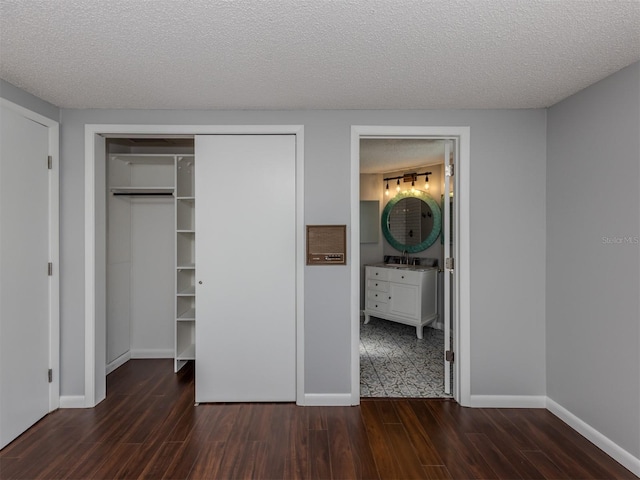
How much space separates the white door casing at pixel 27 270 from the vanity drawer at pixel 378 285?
3.54m

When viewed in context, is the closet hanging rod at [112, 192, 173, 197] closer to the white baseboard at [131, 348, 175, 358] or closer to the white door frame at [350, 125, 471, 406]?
the white baseboard at [131, 348, 175, 358]

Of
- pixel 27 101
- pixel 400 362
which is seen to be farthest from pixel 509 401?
pixel 27 101

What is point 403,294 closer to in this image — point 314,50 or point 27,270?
point 314,50

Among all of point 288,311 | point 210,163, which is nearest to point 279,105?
point 210,163

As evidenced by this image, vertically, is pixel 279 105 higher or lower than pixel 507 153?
higher

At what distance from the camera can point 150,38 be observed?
176 centimetres

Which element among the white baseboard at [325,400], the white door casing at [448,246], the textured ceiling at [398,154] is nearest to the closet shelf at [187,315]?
the white baseboard at [325,400]

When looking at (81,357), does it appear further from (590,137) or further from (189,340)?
(590,137)

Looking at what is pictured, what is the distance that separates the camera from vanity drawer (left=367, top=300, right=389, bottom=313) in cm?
479

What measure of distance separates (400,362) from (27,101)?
3838 mm

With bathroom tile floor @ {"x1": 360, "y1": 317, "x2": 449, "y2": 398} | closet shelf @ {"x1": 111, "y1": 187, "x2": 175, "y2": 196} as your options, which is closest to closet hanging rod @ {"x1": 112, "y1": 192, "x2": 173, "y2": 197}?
closet shelf @ {"x1": 111, "y1": 187, "x2": 175, "y2": 196}

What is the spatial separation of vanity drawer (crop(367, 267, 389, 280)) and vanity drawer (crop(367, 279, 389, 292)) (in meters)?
0.06

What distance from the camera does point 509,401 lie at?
2766 millimetres

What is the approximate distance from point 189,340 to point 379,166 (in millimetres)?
3431
